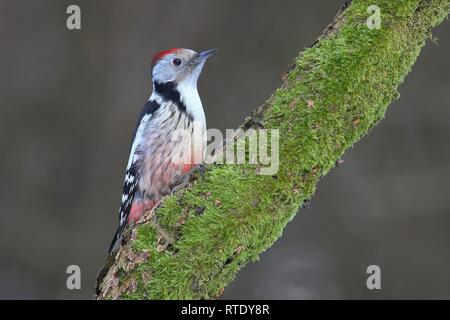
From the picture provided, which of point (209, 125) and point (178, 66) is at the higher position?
point (209, 125)

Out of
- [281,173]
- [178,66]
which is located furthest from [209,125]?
[281,173]

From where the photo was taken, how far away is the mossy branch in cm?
209

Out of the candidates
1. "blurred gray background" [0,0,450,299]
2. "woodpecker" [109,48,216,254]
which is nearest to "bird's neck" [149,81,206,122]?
"woodpecker" [109,48,216,254]

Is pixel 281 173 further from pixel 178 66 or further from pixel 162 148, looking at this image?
pixel 178 66

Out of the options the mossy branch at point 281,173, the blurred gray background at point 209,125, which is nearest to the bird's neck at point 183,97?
the mossy branch at point 281,173

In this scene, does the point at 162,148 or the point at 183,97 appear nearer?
the point at 162,148

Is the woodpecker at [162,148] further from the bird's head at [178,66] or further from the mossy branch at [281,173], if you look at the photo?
the mossy branch at [281,173]

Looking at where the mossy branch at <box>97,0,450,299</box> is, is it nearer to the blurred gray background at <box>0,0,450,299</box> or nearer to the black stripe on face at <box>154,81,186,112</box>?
the black stripe on face at <box>154,81,186,112</box>

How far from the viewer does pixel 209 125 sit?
230 inches

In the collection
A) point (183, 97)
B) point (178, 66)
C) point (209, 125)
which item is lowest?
point (183, 97)

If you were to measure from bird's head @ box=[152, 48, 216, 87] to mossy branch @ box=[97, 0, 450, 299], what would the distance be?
143 cm

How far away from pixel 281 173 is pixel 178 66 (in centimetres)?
173
